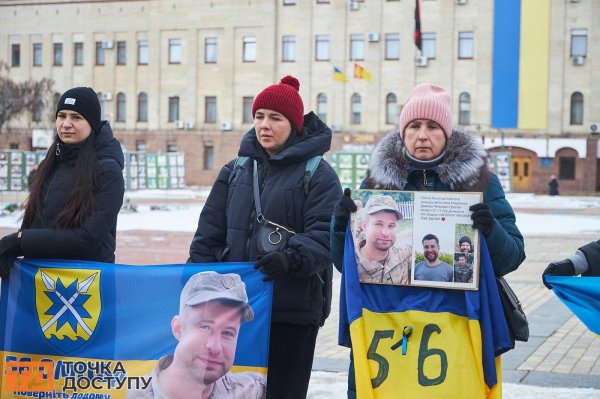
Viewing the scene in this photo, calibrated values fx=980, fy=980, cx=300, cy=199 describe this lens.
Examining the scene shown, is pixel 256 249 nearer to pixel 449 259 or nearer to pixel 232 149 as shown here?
pixel 449 259

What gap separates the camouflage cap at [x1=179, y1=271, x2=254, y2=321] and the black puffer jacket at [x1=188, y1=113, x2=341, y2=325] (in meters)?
0.15

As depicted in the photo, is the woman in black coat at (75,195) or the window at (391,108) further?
the window at (391,108)

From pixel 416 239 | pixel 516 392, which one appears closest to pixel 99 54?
pixel 516 392

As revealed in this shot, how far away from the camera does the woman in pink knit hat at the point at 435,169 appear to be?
443 cm

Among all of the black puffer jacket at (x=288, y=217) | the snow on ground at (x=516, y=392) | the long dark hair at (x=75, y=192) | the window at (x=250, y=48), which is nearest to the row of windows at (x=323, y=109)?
the window at (x=250, y=48)

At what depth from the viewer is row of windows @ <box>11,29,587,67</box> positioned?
58219 mm

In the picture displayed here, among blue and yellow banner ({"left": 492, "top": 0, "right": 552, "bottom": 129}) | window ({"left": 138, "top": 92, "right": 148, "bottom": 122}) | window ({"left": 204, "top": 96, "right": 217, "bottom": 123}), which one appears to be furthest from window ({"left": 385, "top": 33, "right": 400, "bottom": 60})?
window ({"left": 138, "top": 92, "right": 148, "bottom": 122})

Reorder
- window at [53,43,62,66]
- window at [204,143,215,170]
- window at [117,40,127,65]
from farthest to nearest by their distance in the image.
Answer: window at [53,43,62,66]
window at [117,40,127,65]
window at [204,143,215,170]

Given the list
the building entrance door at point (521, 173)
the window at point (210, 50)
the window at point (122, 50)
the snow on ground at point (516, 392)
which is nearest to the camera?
the snow on ground at point (516, 392)

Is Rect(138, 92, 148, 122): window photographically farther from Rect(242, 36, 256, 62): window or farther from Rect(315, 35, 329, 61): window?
Rect(315, 35, 329, 61): window

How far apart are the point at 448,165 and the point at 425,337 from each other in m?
0.79

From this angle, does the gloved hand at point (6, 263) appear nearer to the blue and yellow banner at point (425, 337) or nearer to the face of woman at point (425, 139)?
the blue and yellow banner at point (425, 337)

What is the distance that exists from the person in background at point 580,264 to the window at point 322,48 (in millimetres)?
56326

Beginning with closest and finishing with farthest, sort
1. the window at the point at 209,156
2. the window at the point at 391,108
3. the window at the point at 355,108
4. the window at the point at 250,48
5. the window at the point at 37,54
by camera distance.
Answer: the window at the point at 391,108
the window at the point at 355,108
the window at the point at 250,48
the window at the point at 209,156
the window at the point at 37,54
